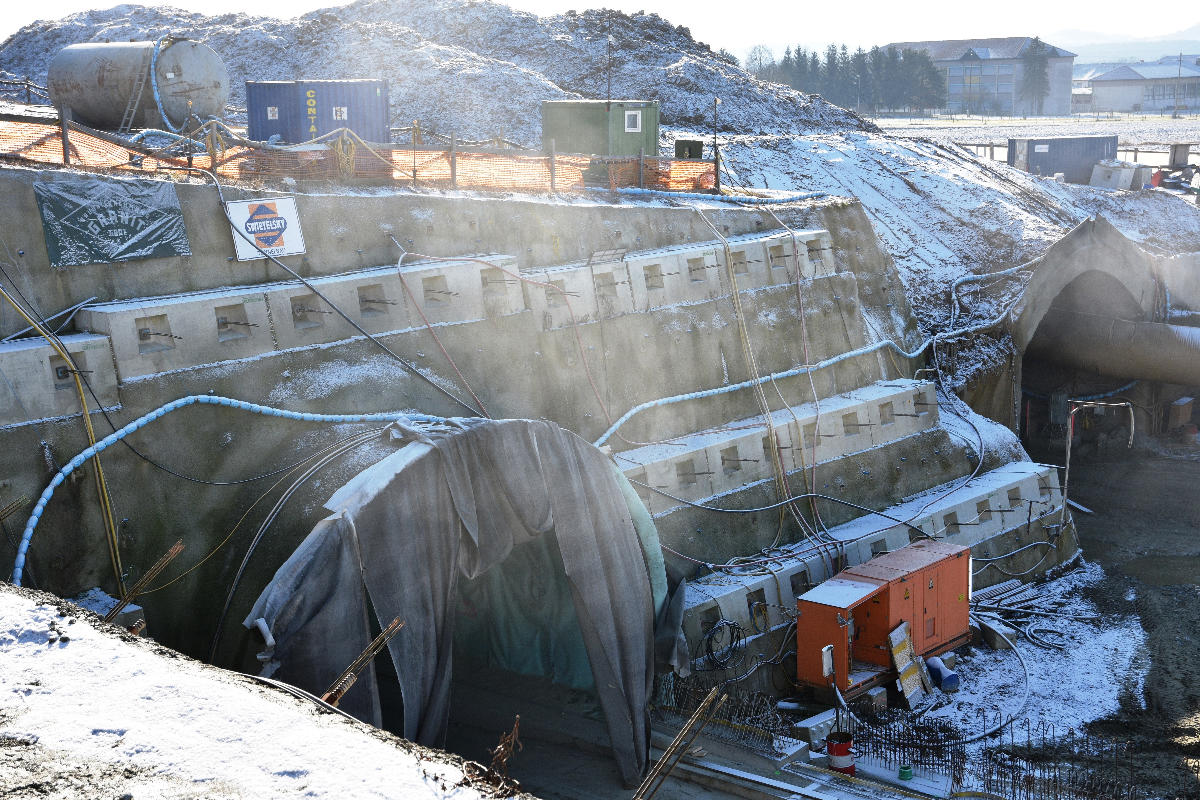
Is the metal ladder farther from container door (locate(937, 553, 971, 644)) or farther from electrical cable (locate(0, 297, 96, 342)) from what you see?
container door (locate(937, 553, 971, 644))

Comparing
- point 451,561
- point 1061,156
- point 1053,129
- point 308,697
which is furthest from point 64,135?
point 1053,129

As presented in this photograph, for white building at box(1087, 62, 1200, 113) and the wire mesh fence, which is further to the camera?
white building at box(1087, 62, 1200, 113)

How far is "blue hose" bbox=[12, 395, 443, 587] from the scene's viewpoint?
14.7 m

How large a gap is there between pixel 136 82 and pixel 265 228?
24.2ft

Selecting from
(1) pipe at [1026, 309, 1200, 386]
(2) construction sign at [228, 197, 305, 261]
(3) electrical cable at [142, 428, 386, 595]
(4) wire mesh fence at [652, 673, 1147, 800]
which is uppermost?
(2) construction sign at [228, 197, 305, 261]

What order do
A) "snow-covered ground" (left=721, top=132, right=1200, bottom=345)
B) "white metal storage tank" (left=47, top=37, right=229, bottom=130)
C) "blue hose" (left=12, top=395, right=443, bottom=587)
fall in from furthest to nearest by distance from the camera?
1. "snow-covered ground" (left=721, top=132, right=1200, bottom=345)
2. "white metal storage tank" (left=47, top=37, right=229, bottom=130)
3. "blue hose" (left=12, top=395, right=443, bottom=587)

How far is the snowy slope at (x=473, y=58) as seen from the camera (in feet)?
143

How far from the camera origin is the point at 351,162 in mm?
21797

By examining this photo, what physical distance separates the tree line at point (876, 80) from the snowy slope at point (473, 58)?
62656 mm

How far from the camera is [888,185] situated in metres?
45.7

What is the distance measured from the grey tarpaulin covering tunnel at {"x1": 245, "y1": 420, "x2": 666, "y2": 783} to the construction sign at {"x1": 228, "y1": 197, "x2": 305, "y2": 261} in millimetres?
4857

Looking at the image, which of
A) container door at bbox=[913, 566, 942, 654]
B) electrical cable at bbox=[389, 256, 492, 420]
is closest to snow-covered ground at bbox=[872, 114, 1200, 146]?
container door at bbox=[913, 566, 942, 654]

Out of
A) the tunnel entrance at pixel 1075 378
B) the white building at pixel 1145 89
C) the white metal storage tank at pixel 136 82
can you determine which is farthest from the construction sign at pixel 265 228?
the white building at pixel 1145 89

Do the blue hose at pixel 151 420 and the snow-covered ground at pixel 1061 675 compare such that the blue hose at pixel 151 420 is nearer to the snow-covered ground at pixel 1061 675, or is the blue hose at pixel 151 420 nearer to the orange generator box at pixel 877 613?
the orange generator box at pixel 877 613
